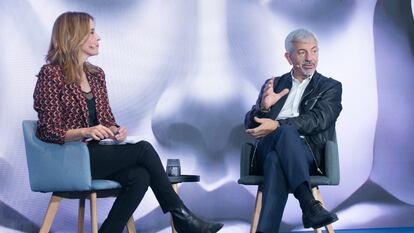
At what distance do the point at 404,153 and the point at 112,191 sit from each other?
2.27 metres

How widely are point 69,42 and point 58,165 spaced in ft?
2.15

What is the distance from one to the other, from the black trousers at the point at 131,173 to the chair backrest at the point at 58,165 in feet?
0.38

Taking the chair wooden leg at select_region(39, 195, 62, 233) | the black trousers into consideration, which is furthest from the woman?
the chair wooden leg at select_region(39, 195, 62, 233)

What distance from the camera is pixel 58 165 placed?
10.2 ft

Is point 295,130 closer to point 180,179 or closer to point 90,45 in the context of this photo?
point 180,179

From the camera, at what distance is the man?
3127 millimetres

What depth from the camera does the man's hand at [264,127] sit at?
3.48 metres

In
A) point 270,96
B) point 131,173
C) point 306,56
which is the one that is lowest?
point 131,173

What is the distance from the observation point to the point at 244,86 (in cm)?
441

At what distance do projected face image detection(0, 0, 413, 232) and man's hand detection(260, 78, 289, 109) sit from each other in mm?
674

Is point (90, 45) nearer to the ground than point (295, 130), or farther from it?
farther from it

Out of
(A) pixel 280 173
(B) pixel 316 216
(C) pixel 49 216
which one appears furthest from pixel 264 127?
(C) pixel 49 216

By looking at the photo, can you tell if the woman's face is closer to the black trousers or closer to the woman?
the woman

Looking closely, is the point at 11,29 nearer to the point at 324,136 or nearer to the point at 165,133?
the point at 165,133
